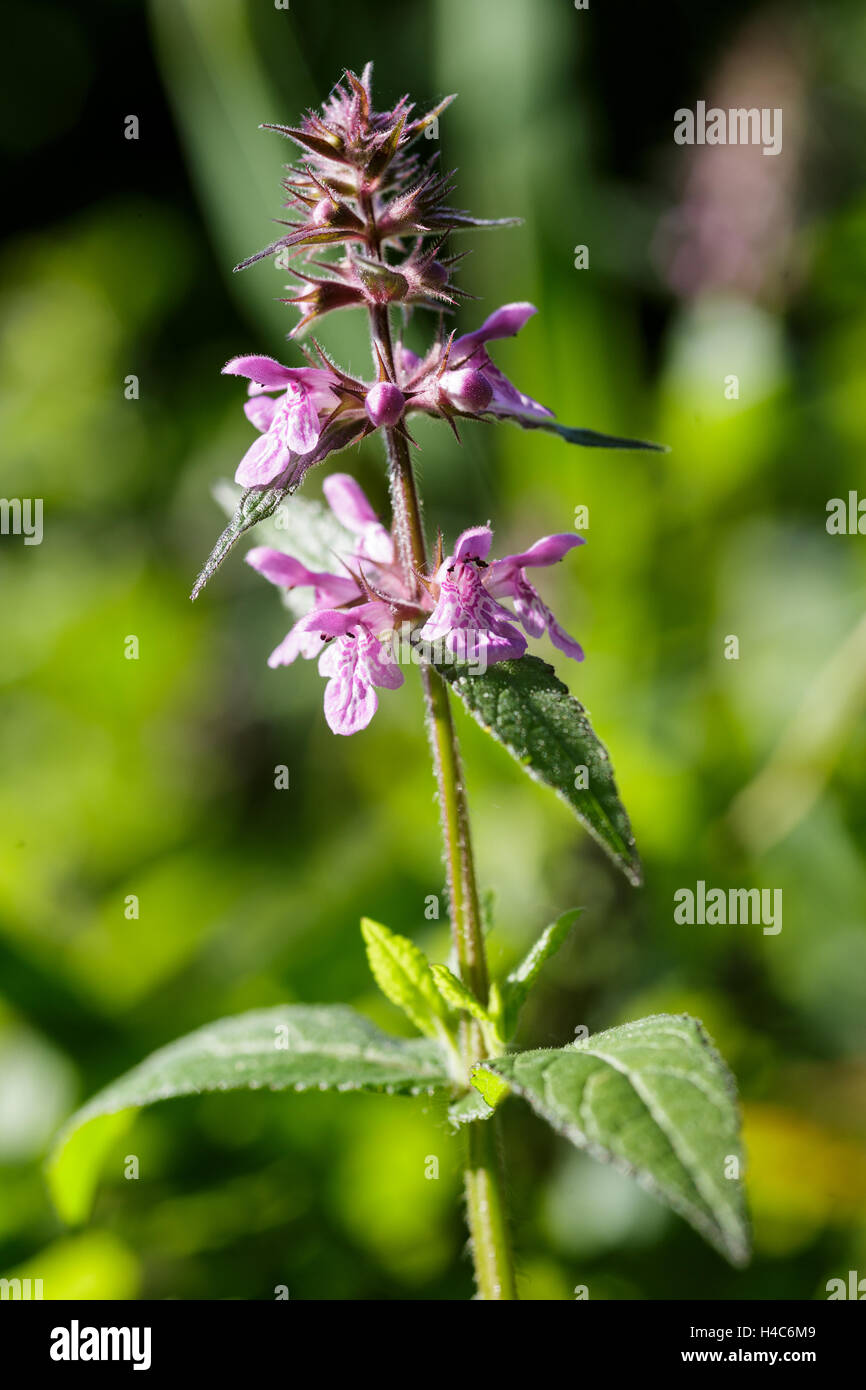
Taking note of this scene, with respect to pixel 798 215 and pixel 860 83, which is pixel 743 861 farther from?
pixel 860 83

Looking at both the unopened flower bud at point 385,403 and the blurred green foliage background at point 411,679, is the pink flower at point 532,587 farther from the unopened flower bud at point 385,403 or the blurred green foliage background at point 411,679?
the blurred green foliage background at point 411,679

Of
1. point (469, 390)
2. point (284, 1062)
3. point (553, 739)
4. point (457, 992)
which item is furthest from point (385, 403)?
point (284, 1062)

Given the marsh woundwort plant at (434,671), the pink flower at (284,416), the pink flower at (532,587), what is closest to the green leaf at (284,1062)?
the marsh woundwort plant at (434,671)

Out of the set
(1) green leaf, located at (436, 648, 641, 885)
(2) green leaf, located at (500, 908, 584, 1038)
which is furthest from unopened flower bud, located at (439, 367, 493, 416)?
(2) green leaf, located at (500, 908, 584, 1038)

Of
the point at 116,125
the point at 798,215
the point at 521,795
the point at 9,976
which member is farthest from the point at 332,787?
the point at 116,125

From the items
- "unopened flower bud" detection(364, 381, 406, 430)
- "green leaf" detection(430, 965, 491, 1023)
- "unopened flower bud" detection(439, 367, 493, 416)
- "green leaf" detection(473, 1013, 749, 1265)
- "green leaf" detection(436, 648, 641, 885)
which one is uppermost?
"unopened flower bud" detection(439, 367, 493, 416)

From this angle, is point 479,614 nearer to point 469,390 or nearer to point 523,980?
point 469,390

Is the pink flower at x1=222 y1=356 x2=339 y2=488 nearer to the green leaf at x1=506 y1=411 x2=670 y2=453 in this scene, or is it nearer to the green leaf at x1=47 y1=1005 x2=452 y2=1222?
the green leaf at x1=506 y1=411 x2=670 y2=453
